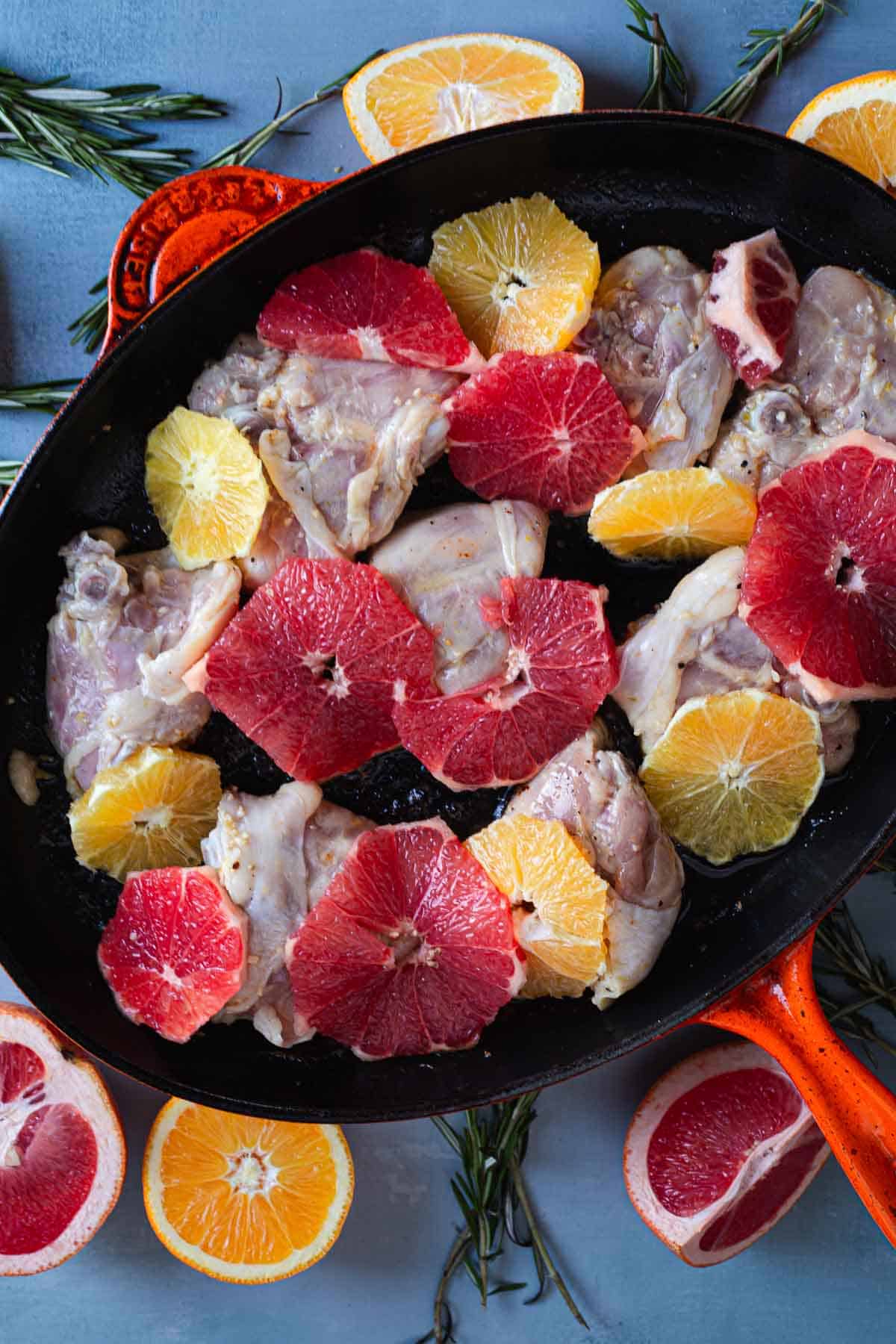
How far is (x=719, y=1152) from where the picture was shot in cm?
270

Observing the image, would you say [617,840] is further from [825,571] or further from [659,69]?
[659,69]

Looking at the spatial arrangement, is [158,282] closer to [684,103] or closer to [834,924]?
[684,103]

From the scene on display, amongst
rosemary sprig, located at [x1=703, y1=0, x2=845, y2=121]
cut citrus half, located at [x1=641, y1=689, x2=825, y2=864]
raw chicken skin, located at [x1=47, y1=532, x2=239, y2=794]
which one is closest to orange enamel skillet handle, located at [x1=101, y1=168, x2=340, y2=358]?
raw chicken skin, located at [x1=47, y1=532, x2=239, y2=794]

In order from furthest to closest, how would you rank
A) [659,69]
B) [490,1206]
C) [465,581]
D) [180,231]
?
[490,1206], [659,69], [465,581], [180,231]

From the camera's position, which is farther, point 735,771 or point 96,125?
point 96,125

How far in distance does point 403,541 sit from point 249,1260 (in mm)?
1712

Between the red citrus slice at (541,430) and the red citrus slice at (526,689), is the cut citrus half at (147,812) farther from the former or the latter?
the red citrus slice at (541,430)

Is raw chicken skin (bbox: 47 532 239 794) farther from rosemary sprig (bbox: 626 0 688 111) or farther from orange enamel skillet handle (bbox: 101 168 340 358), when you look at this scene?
rosemary sprig (bbox: 626 0 688 111)

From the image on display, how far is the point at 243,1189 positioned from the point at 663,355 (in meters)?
2.15

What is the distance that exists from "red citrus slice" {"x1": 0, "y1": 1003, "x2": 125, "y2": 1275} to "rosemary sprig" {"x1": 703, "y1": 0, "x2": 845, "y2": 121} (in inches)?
103

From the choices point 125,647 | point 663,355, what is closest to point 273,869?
point 125,647

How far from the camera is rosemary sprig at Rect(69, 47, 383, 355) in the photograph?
103 inches

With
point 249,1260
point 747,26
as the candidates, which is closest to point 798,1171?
point 249,1260

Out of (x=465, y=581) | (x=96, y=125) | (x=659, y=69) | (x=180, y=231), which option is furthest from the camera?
(x=96, y=125)
